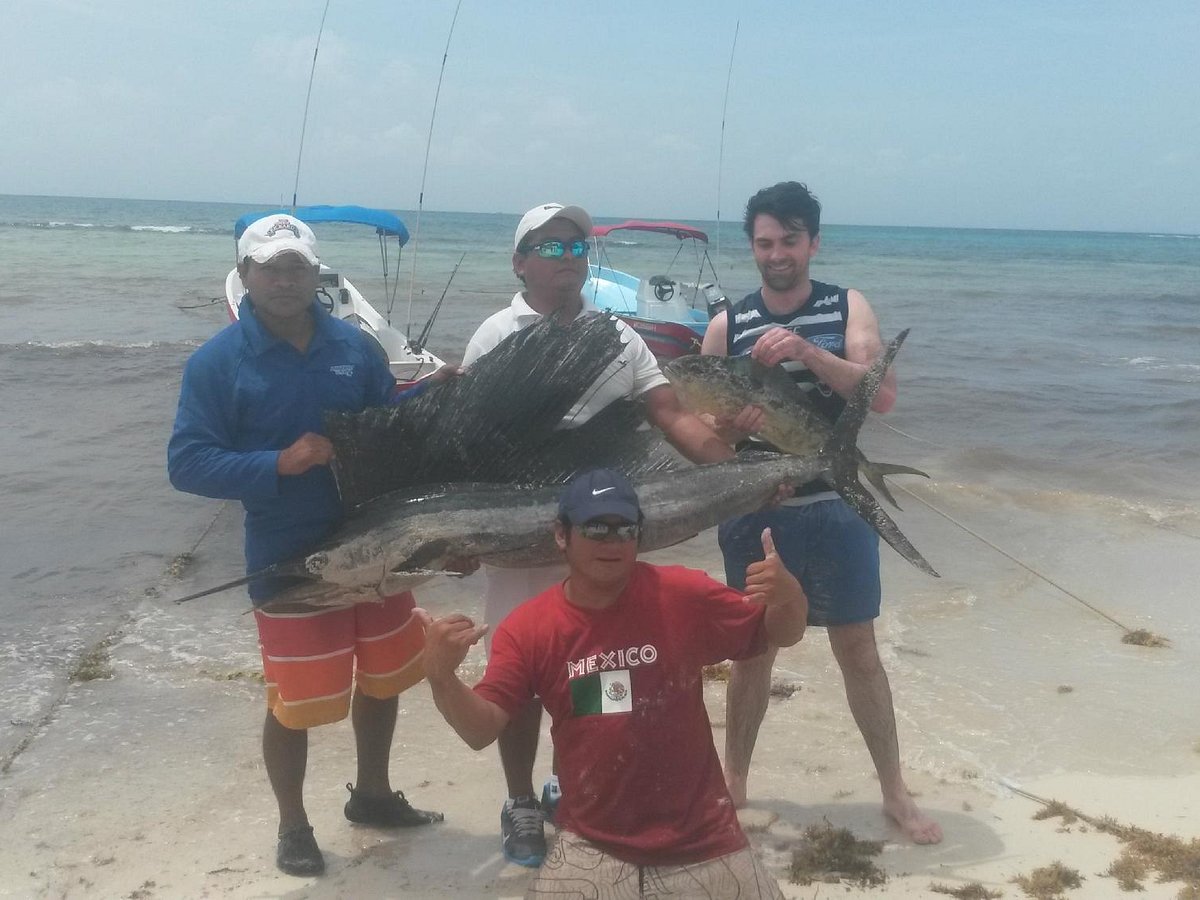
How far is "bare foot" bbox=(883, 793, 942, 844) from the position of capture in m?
2.70

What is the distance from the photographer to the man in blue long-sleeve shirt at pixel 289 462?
7.70ft

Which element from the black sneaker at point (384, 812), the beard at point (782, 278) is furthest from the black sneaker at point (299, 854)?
the beard at point (782, 278)

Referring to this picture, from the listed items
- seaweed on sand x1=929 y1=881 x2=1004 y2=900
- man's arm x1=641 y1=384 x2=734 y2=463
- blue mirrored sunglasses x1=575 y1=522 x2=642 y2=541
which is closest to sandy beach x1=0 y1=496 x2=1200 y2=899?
seaweed on sand x1=929 y1=881 x2=1004 y2=900

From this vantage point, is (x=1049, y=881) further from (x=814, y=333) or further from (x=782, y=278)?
(x=782, y=278)

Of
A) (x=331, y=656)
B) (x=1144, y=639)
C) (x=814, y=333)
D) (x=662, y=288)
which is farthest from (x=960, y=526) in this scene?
(x=662, y=288)

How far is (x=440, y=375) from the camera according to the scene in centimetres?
249

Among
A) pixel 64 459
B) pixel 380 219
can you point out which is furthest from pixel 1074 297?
pixel 64 459

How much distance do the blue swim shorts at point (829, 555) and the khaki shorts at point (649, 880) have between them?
0.87 meters

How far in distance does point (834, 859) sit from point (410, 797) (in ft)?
3.94

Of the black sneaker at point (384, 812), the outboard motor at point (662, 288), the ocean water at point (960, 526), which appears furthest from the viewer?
the outboard motor at point (662, 288)

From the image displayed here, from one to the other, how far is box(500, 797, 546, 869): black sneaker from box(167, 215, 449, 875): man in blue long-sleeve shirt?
0.43 meters

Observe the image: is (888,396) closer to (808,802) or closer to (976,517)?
(808,802)

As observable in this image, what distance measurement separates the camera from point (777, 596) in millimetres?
1861

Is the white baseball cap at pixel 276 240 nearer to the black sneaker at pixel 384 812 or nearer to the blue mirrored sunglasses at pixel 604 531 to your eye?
the blue mirrored sunglasses at pixel 604 531
